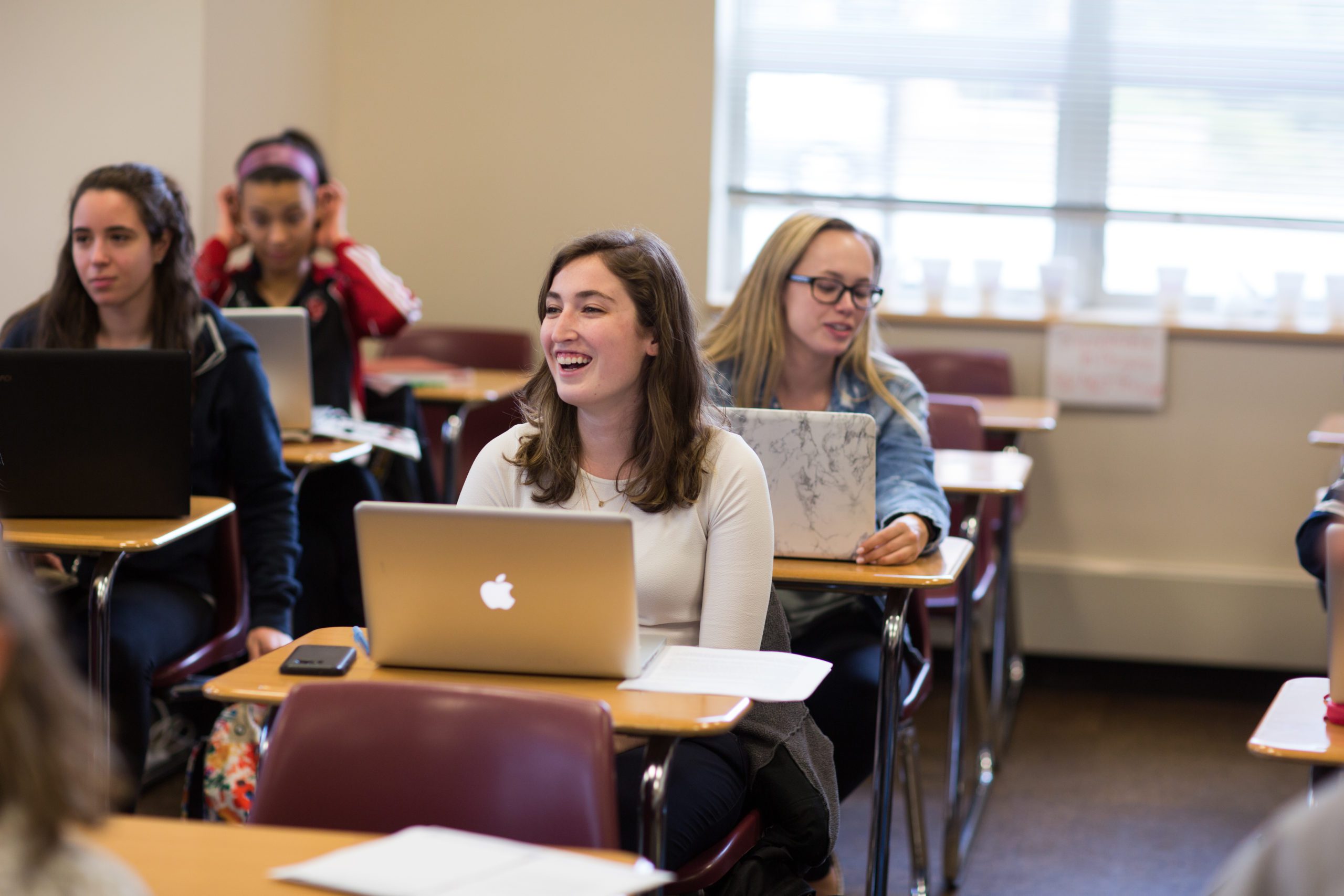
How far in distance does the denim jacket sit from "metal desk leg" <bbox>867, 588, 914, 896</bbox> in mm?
218

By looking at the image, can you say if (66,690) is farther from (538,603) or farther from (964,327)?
(964,327)

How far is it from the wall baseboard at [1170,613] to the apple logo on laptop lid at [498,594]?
3202 millimetres

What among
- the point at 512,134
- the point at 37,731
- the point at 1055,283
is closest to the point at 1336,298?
the point at 1055,283

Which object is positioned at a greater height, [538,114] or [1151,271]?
[538,114]

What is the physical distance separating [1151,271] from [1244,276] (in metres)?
0.29

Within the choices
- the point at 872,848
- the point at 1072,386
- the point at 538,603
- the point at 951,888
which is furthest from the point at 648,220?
the point at 538,603

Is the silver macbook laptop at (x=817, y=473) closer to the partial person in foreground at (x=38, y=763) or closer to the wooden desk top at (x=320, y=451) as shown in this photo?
the wooden desk top at (x=320, y=451)

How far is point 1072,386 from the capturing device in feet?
14.4

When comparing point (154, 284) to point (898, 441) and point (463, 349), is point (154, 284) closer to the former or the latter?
point (898, 441)

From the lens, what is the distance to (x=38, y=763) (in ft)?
2.50

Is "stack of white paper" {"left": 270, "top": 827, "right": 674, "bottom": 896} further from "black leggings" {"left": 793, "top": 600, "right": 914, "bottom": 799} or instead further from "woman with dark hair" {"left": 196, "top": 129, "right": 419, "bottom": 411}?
"woman with dark hair" {"left": 196, "top": 129, "right": 419, "bottom": 411}

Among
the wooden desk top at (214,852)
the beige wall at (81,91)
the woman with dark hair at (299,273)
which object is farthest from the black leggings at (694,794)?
the beige wall at (81,91)

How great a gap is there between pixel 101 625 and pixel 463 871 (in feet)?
4.43

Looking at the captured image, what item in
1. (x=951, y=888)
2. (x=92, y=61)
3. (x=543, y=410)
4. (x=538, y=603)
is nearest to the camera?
(x=538, y=603)
